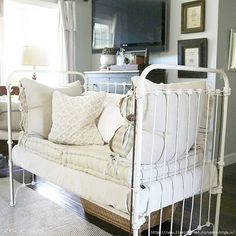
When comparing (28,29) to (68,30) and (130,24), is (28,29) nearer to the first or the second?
(68,30)

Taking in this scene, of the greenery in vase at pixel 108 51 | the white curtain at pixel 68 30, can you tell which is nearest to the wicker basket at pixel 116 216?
the greenery in vase at pixel 108 51

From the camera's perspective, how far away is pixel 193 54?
3.41 m

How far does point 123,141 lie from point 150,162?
6.7 inches

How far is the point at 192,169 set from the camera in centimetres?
182

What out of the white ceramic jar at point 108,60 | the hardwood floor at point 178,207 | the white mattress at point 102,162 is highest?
the white ceramic jar at point 108,60

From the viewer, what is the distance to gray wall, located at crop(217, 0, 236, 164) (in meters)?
3.29

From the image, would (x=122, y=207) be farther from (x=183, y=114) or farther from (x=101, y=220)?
(x=101, y=220)

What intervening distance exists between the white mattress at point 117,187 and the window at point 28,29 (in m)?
2.67

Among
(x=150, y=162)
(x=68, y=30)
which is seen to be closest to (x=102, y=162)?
(x=150, y=162)

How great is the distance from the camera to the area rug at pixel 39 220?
1957 millimetres

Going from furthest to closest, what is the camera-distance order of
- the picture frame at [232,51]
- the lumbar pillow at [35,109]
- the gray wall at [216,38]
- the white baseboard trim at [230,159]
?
1. the white baseboard trim at [230,159]
2. the picture frame at [232,51]
3. the gray wall at [216,38]
4. the lumbar pillow at [35,109]

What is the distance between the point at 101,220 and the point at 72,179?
1.64ft

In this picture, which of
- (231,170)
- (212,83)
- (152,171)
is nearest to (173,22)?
(212,83)

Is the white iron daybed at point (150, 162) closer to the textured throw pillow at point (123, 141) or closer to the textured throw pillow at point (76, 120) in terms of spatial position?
the textured throw pillow at point (123, 141)
